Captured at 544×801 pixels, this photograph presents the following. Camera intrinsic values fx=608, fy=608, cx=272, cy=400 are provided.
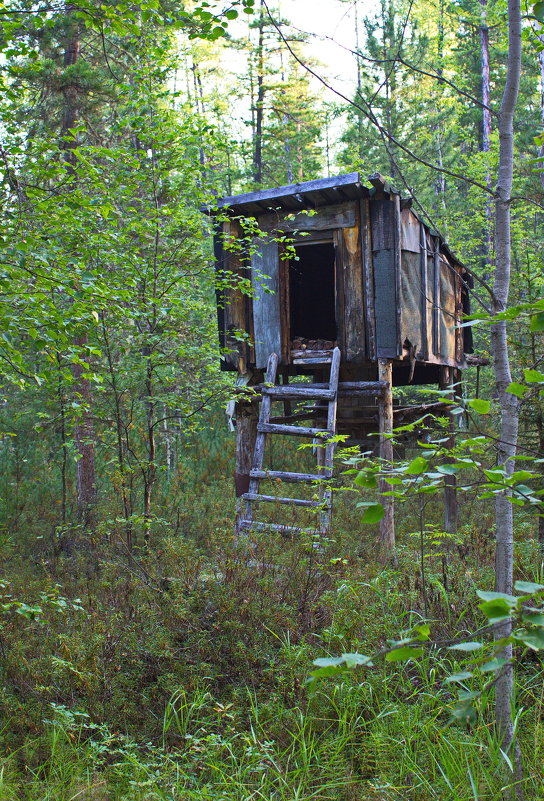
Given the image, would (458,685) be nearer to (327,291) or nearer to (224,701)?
(224,701)

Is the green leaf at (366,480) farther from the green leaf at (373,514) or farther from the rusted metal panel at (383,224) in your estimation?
the rusted metal panel at (383,224)

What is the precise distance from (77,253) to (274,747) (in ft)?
16.3

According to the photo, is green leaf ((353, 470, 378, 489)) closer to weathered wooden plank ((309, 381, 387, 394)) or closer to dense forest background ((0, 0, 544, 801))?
dense forest background ((0, 0, 544, 801))

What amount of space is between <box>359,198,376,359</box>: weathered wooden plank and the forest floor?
13.3 feet

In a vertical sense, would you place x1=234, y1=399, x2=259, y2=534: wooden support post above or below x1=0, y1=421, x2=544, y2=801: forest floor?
above

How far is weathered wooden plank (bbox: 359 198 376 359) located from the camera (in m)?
9.34

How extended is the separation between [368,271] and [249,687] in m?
6.72

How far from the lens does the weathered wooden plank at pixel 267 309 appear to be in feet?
31.9

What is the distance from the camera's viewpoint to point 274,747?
3570mm

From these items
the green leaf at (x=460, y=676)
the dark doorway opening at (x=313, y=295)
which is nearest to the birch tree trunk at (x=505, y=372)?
the green leaf at (x=460, y=676)

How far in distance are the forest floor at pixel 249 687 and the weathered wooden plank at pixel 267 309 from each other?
13.6 feet

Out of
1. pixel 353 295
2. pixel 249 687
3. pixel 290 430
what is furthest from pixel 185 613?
pixel 353 295

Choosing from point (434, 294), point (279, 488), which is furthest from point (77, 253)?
point (434, 294)

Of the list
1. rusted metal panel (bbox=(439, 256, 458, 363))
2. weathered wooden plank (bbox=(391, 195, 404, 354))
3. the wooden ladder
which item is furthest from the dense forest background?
rusted metal panel (bbox=(439, 256, 458, 363))
